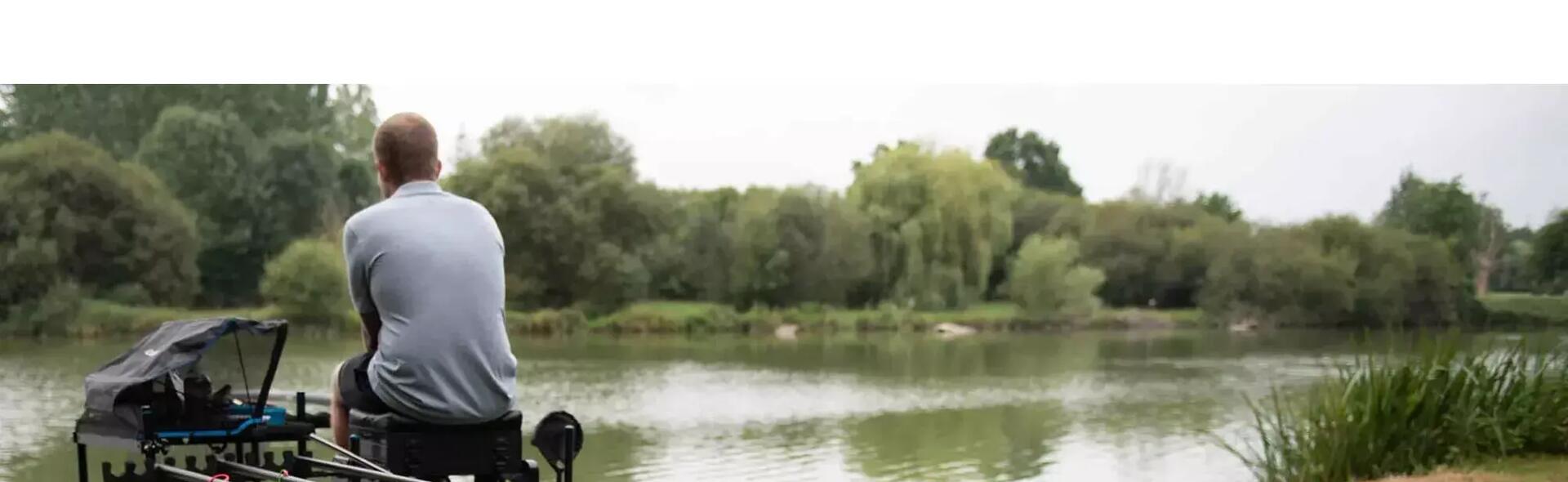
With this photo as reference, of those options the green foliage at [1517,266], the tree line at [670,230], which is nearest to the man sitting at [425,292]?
the tree line at [670,230]

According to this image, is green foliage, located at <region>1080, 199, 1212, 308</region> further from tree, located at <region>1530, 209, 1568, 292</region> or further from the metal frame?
the metal frame

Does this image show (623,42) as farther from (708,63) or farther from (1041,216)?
(1041,216)

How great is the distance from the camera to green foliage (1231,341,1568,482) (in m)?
4.71

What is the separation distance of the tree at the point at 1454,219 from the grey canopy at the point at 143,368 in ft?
28.3

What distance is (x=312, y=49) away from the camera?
18.1ft

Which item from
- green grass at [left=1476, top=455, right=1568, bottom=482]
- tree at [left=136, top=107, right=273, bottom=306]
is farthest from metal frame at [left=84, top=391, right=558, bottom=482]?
tree at [left=136, top=107, right=273, bottom=306]

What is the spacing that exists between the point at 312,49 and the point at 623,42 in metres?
1.13

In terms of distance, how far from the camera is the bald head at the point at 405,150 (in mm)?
2068

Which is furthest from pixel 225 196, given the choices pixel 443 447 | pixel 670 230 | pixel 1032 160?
pixel 443 447

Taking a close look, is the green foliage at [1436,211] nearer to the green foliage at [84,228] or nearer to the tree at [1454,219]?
the tree at [1454,219]

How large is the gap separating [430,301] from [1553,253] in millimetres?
8497

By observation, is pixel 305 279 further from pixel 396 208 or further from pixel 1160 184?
pixel 396 208

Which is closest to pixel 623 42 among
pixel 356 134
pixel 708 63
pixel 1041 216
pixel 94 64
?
pixel 708 63

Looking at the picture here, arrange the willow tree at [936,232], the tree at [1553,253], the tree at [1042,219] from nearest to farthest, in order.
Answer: the tree at [1553,253], the tree at [1042,219], the willow tree at [936,232]
